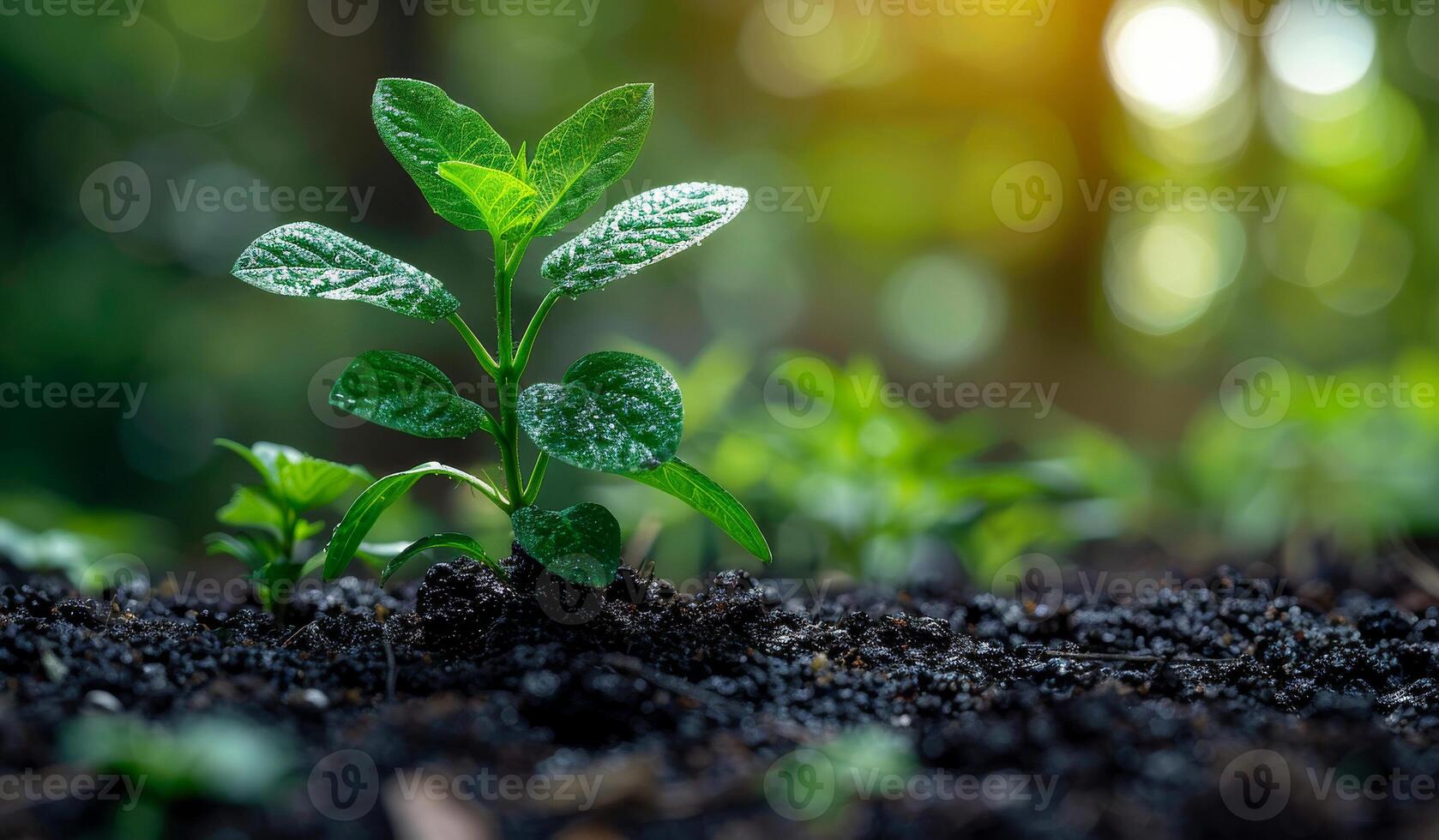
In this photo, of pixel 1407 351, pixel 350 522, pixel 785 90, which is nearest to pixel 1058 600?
pixel 350 522

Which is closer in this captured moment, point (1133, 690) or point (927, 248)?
point (1133, 690)

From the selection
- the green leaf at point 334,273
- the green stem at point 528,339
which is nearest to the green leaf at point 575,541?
the green stem at point 528,339

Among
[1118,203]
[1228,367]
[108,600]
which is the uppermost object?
[1228,367]

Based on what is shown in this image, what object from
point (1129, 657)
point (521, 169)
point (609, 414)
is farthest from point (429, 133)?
point (1129, 657)

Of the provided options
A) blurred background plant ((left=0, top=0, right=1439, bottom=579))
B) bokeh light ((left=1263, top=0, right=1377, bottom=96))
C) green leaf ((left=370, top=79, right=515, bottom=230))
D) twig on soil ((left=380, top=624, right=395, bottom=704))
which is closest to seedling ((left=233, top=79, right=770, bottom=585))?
green leaf ((left=370, top=79, right=515, bottom=230))

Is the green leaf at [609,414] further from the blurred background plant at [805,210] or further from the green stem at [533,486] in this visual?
the blurred background plant at [805,210]

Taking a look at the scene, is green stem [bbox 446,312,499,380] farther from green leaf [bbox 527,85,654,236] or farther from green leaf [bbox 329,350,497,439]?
green leaf [bbox 527,85,654,236]

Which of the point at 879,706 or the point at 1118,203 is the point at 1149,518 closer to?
the point at 1118,203

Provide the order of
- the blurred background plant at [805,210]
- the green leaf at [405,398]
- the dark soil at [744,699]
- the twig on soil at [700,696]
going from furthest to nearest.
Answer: the blurred background plant at [805,210] < the green leaf at [405,398] < the twig on soil at [700,696] < the dark soil at [744,699]

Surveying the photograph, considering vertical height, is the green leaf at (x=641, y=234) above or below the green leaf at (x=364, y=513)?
above
